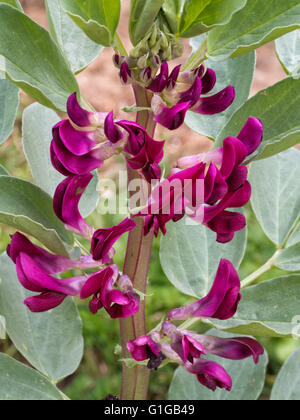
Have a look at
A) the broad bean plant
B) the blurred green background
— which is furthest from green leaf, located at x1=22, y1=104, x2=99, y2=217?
the blurred green background

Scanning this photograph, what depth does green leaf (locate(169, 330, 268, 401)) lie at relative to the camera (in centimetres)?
91

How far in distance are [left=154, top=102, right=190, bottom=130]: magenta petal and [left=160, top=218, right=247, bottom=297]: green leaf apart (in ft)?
0.84

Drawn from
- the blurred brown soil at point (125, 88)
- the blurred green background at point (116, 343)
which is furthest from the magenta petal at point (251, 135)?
the blurred brown soil at point (125, 88)

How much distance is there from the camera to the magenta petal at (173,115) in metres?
0.60

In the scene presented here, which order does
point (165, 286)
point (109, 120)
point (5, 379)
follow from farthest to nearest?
point (165, 286) < point (5, 379) < point (109, 120)

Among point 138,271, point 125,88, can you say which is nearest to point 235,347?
point 138,271

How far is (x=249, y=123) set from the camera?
0.61 m

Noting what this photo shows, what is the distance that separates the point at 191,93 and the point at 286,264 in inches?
12.5

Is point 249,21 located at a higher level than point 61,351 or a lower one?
higher

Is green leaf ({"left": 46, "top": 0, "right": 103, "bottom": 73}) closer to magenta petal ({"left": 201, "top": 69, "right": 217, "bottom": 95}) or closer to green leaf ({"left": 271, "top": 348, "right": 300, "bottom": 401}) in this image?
magenta petal ({"left": 201, "top": 69, "right": 217, "bottom": 95})

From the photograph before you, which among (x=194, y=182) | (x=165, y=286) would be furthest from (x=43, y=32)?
(x=165, y=286)

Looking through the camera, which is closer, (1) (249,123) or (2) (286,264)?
(1) (249,123)

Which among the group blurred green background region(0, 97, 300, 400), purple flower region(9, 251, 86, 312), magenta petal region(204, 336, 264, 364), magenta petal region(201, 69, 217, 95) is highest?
magenta petal region(201, 69, 217, 95)

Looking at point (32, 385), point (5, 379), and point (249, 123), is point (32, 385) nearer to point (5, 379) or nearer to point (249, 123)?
point (5, 379)
